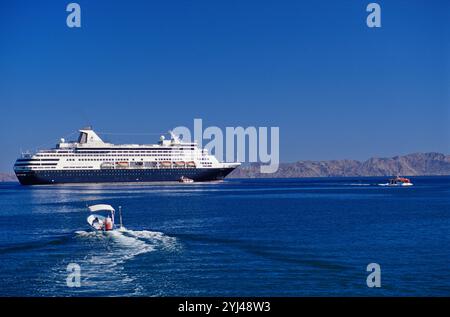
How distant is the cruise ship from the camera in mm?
110562

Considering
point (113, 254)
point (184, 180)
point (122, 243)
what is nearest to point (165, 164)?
point (184, 180)

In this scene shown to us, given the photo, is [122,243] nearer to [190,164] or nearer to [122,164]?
[122,164]

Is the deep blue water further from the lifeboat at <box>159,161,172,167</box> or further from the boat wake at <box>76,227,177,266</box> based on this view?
the lifeboat at <box>159,161,172,167</box>

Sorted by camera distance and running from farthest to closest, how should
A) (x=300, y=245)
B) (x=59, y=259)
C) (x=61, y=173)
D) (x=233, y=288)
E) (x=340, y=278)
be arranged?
(x=61, y=173), (x=300, y=245), (x=59, y=259), (x=340, y=278), (x=233, y=288)

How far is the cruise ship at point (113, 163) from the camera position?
363ft

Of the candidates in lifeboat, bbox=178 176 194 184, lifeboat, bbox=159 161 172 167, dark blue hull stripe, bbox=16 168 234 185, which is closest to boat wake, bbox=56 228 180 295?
dark blue hull stripe, bbox=16 168 234 185

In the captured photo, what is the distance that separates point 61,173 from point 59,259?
91.4m

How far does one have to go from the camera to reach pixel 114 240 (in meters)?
28.6

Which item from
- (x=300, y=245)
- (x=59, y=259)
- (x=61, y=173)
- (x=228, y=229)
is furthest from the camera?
(x=61, y=173)

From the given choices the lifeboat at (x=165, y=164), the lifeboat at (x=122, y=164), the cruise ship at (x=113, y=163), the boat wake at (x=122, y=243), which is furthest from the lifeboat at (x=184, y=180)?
the boat wake at (x=122, y=243)

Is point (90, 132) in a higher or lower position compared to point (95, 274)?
higher
